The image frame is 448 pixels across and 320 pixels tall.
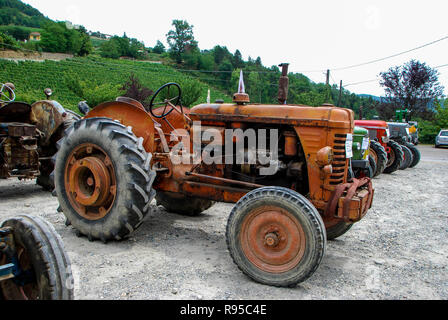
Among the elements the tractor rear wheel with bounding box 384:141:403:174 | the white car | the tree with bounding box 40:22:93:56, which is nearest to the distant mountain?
the tree with bounding box 40:22:93:56

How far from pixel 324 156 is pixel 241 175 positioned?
3.53 ft

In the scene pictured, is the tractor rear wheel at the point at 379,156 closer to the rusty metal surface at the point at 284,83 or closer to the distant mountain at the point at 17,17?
the rusty metal surface at the point at 284,83

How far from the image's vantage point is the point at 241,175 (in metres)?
4.26

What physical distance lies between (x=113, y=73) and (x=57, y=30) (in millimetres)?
29065

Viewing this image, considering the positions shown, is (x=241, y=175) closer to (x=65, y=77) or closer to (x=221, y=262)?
(x=221, y=262)

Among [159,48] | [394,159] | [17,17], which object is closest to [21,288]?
[394,159]

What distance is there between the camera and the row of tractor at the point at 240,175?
330 cm

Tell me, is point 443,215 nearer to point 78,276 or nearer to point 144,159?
point 144,159

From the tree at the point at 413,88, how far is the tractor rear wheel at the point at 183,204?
29.6m
